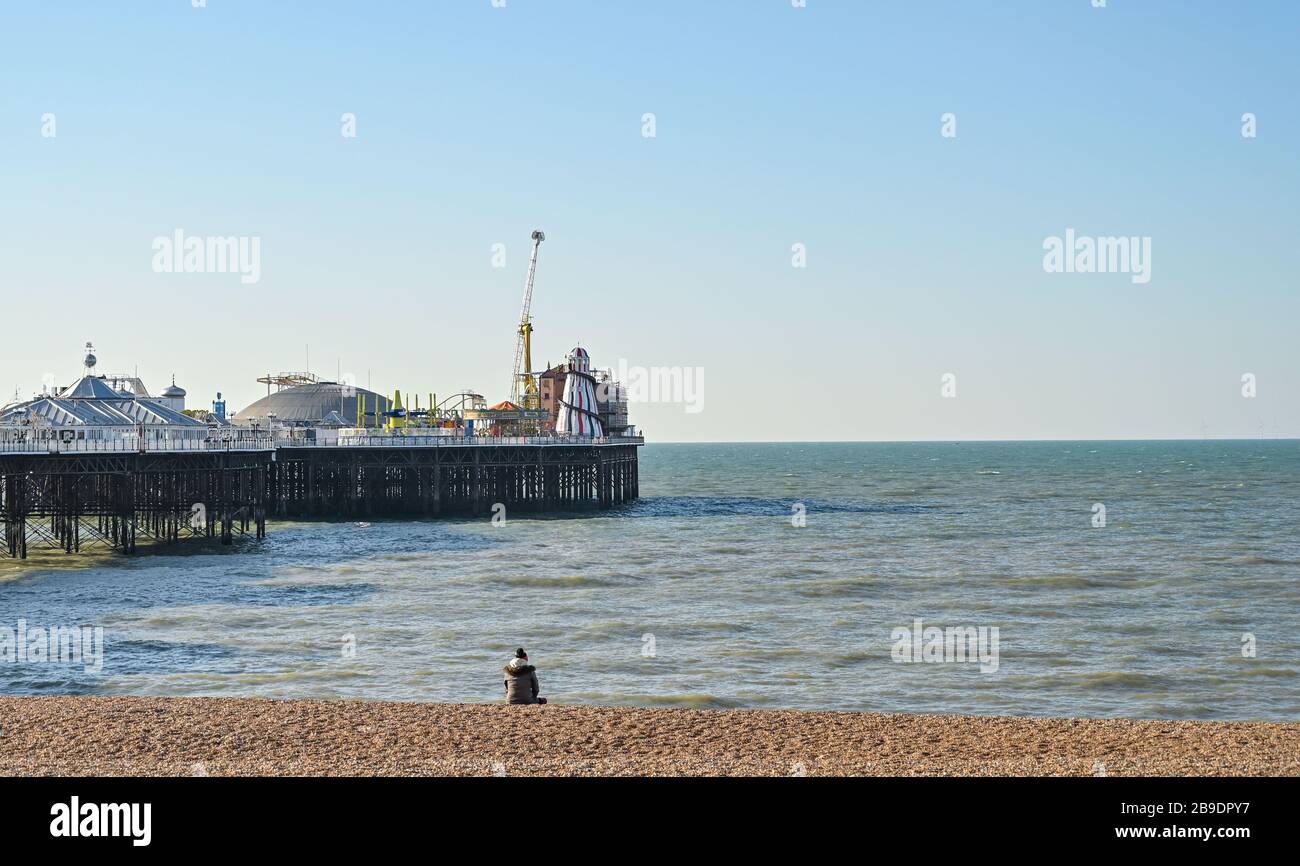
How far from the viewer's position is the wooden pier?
184ft

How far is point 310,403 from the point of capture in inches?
4769

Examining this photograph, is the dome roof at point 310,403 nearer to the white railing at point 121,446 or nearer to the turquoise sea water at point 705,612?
the turquoise sea water at point 705,612

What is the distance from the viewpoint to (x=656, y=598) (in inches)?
1593

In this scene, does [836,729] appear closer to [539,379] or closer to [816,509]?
[816,509]

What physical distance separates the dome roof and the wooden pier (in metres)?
35.0

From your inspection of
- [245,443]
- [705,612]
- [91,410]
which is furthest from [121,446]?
[705,612]

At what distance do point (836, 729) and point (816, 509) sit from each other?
2837 inches


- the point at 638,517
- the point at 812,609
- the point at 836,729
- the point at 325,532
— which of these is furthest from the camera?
the point at 638,517

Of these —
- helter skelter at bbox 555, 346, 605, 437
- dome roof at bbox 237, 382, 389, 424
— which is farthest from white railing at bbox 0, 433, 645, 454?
dome roof at bbox 237, 382, 389, 424

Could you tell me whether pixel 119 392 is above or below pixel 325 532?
above

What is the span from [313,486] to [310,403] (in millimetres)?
43803
